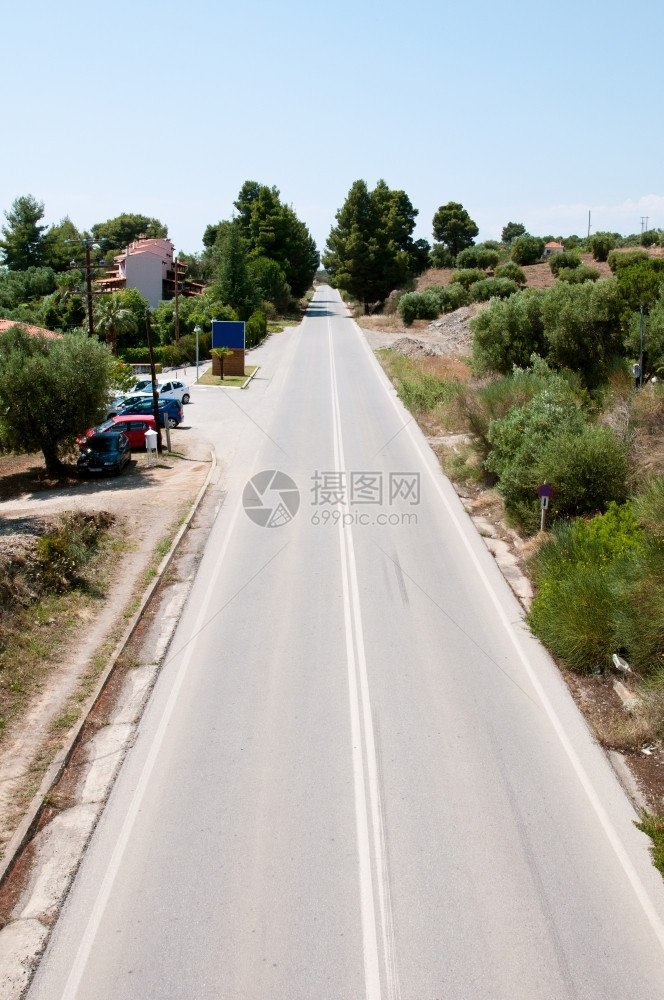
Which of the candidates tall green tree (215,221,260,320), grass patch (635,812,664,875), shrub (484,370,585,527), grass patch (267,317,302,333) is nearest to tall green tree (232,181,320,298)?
grass patch (267,317,302,333)

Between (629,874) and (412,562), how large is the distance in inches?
377

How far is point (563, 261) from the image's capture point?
221ft

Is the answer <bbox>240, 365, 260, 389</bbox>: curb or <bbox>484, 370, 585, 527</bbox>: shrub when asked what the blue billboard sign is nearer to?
<bbox>240, 365, 260, 389</bbox>: curb

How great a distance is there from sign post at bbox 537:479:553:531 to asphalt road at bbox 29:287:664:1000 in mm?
1816

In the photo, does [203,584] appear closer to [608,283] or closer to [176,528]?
[176,528]

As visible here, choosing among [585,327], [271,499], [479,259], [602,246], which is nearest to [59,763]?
[271,499]

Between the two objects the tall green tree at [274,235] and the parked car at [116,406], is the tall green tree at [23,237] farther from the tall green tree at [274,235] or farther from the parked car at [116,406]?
the parked car at [116,406]

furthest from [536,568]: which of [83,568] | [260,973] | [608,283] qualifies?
[608,283]

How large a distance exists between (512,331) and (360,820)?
74.8 ft

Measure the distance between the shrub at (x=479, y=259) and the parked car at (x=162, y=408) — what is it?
181ft

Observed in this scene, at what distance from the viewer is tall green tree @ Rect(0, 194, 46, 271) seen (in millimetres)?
97812

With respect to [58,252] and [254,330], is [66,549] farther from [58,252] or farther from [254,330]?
[58,252]

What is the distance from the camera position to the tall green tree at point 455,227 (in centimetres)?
10238

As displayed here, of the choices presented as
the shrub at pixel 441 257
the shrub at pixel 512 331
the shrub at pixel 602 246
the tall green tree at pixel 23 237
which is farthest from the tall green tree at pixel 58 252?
the shrub at pixel 512 331
